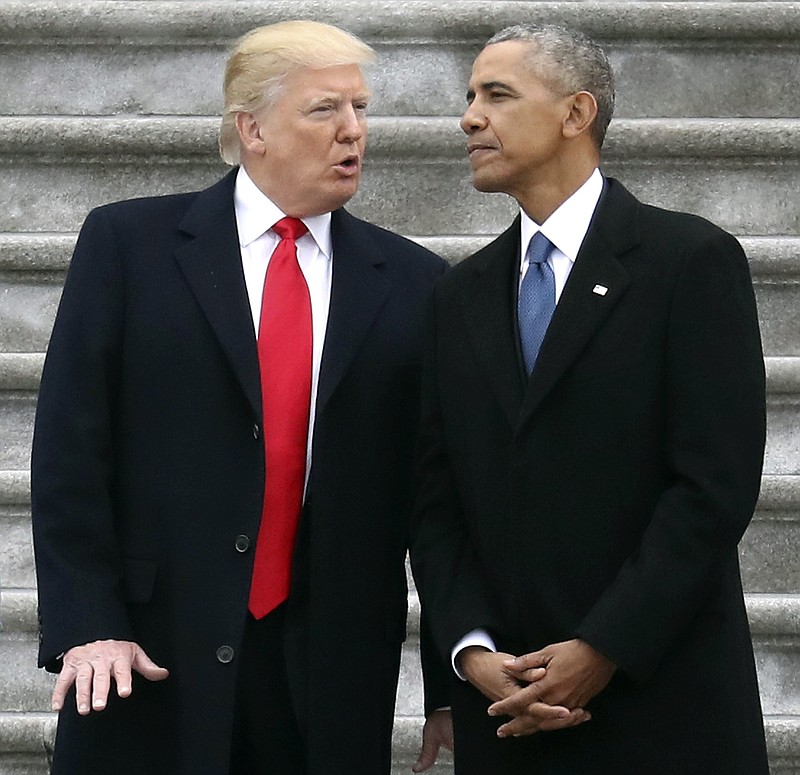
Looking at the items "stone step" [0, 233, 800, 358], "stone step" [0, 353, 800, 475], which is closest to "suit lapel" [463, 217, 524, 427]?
"stone step" [0, 233, 800, 358]

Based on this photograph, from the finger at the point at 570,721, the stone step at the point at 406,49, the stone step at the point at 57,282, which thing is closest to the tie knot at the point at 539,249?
the finger at the point at 570,721

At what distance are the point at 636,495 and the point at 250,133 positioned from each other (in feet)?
2.86

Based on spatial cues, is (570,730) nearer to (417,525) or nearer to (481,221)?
(417,525)

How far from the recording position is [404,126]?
3.65 meters

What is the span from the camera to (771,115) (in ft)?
12.4

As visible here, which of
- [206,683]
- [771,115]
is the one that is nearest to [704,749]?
[206,683]

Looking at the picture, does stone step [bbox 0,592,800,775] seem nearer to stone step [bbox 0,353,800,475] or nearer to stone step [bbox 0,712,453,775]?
stone step [bbox 0,712,453,775]

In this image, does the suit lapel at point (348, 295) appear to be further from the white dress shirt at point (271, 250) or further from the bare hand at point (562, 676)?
the bare hand at point (562, 676)

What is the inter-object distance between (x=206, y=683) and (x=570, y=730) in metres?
0.55

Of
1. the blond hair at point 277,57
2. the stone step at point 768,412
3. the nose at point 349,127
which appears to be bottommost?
the stone step at point 768,412

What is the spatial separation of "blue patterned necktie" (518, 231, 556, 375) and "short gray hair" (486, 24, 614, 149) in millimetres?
210

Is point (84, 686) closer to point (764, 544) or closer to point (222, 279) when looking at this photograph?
point (222, 279)

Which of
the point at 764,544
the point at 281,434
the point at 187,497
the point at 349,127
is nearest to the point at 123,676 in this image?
the point at 187,497

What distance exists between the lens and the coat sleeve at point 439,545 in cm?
236
